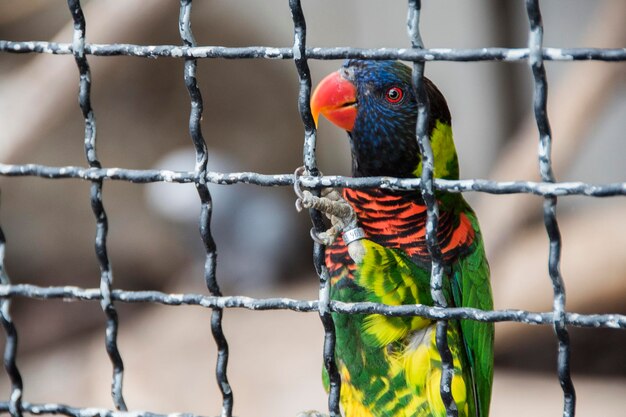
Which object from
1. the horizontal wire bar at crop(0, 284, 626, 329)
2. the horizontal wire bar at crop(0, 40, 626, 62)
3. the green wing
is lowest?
the horizontal wire bar at crop(0, 284, 626, 329)

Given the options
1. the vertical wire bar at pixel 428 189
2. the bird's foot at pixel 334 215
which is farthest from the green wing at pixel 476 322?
the vertical wire bar at pixel 428 189

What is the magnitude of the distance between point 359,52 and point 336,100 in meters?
0.71

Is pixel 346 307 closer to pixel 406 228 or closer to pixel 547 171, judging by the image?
pixel 547 171

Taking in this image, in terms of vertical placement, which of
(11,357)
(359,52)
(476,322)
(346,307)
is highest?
(359,52)

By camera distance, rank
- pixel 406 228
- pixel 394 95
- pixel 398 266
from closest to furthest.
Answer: pixel 398 266
pixel 406 228
pixel 394 95

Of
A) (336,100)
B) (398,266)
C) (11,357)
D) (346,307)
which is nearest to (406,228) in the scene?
(398,266)

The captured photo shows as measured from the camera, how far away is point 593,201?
4211mm

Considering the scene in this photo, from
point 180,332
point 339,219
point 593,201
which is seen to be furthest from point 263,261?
point 339,219

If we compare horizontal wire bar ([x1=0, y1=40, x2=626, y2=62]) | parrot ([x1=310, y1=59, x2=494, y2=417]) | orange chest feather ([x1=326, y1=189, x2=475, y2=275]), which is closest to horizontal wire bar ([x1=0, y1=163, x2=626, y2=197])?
horizontal wire bar ([x1=0, y1=40, x2=626, y2=62])

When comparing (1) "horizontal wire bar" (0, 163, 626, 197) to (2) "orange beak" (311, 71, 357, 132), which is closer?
(1) "horizontal wire bar" (0, 163, 626, 197)

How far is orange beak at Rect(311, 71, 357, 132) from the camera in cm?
164

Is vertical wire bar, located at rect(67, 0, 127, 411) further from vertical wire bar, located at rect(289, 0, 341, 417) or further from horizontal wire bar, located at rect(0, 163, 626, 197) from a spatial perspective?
vertical wire bar, located at rect(289, 0, 341, 417)

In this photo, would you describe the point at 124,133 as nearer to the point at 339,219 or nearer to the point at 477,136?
the point at 477,136

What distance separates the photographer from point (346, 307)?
1.05 m
